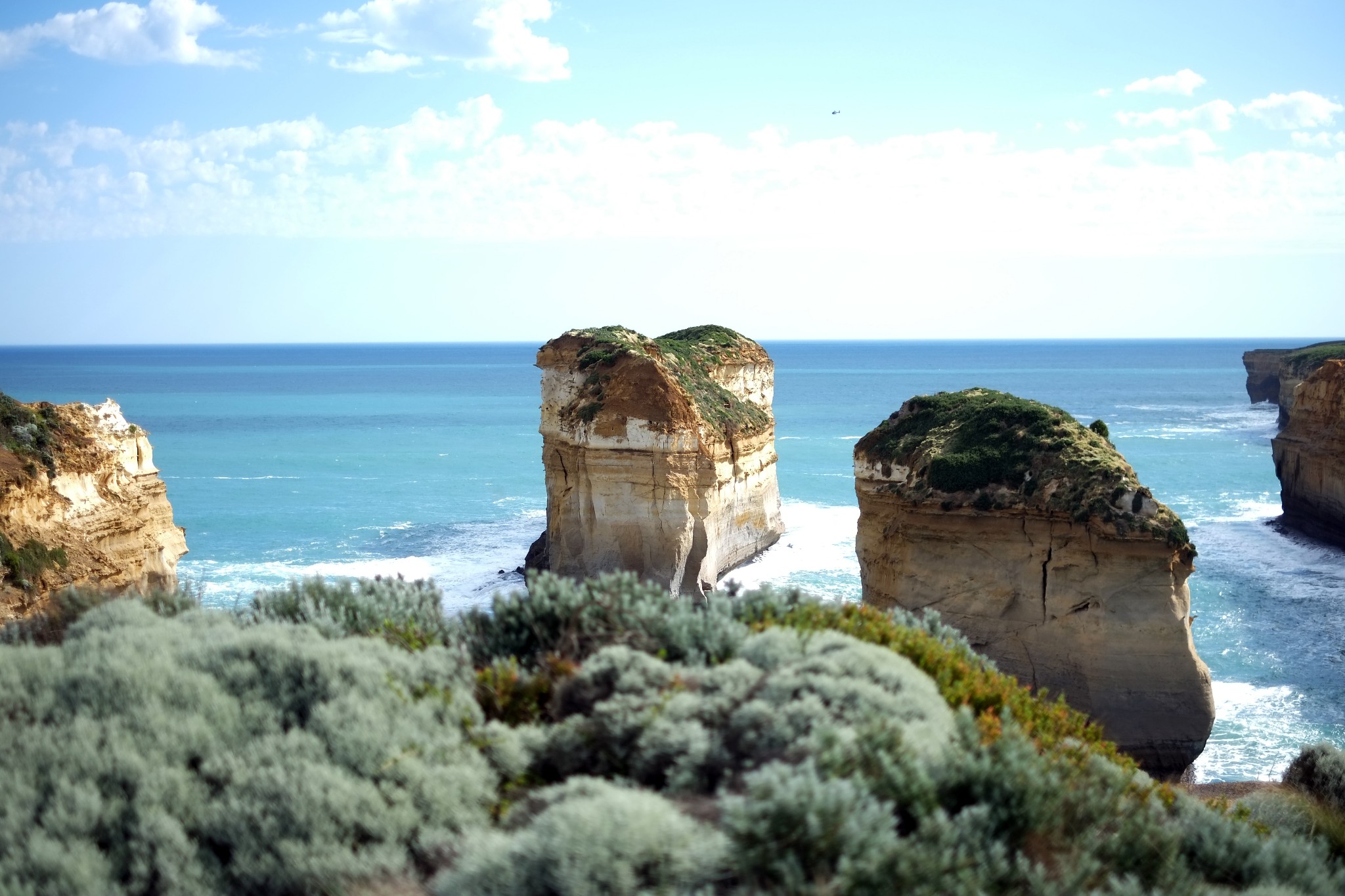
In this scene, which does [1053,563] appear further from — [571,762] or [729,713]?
[571,762]

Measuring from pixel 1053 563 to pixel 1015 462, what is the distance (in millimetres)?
1998

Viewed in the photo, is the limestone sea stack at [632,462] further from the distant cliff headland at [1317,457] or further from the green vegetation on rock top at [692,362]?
the distant cliff headland at [1317,457]

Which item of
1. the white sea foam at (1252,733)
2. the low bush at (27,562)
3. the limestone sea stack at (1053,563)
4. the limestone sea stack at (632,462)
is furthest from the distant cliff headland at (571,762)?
the limestone sea stack at (632,462)

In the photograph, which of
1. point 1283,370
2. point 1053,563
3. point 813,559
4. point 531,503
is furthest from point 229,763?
point 1283,370

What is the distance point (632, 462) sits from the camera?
2703 cm

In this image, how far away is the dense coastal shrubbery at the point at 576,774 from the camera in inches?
198

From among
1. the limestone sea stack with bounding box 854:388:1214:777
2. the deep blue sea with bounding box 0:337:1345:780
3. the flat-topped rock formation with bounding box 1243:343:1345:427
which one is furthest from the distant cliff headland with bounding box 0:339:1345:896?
the flat-topped rock formation with bounding box 1243:343:1345:427

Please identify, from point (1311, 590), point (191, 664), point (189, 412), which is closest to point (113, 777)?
point (191, 664)

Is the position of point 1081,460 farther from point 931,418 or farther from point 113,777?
point 113,777

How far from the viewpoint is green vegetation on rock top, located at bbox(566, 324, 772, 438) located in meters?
27.9

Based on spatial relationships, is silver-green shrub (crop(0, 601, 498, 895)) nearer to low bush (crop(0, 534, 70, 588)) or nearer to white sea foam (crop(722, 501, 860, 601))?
low bush (crop(0, 534, 70, 588))

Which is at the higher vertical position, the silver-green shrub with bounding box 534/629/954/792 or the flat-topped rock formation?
the flat-topped rock formation

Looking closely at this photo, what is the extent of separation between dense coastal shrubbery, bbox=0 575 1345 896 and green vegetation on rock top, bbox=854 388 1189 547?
10.0m

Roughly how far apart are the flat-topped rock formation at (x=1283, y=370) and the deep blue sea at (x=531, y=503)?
2.33 meters
